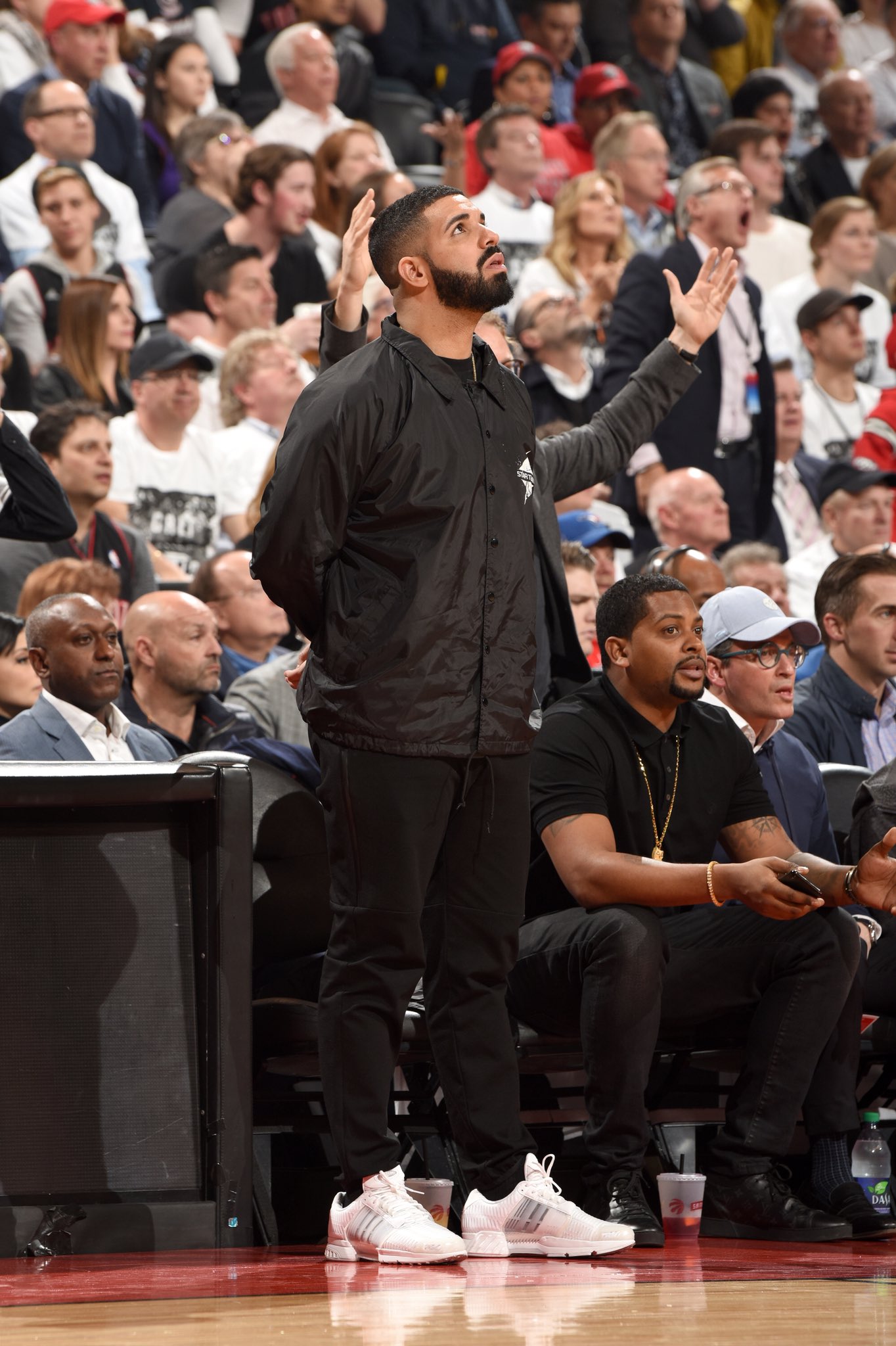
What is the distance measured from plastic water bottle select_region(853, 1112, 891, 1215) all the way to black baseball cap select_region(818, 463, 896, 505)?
383 centimetres

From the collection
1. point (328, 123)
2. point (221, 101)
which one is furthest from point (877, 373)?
point (221, 101)

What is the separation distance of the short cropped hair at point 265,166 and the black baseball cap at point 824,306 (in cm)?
256

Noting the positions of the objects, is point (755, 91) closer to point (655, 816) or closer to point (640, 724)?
point (640, 724)

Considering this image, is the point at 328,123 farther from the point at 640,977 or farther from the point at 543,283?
the point at 640,977

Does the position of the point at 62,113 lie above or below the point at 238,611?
above

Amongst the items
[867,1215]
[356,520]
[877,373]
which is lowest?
[867,1215]

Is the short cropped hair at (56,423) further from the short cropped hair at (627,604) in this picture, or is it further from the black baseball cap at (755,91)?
the black baseball cap at (755,91)

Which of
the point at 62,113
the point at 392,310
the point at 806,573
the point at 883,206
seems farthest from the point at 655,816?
the point at 883,206

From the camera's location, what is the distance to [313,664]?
11.8 feet

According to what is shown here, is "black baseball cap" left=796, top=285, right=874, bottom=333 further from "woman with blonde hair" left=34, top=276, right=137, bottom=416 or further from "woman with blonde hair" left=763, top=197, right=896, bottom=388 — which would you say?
"woman with blonde hair" left=34, top=276, right=137, bottom=416

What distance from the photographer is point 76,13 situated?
9.89 meters

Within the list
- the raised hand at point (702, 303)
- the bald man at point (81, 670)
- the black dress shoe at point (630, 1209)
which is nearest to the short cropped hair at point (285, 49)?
the bald man at point (81, 670)

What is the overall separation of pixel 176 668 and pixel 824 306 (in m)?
4.90

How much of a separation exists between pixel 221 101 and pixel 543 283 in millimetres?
3253
